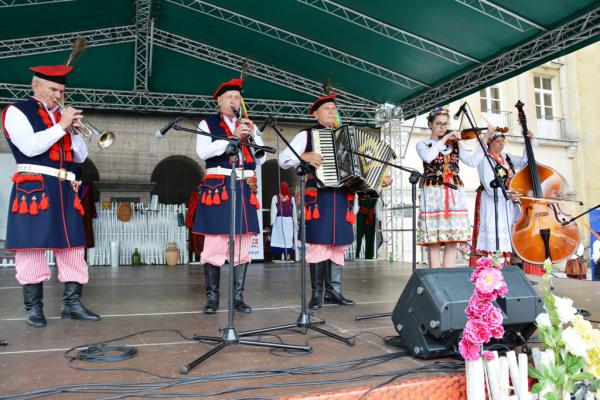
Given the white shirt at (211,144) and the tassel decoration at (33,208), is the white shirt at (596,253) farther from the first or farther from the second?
the tassel decoration at (33,208)

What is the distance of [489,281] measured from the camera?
1612 millimetres

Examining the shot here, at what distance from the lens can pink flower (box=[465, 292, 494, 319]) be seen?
1.64m

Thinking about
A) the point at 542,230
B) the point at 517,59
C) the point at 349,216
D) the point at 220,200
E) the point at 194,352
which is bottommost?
the point at 194,352

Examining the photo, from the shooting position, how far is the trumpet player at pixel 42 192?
299 cm

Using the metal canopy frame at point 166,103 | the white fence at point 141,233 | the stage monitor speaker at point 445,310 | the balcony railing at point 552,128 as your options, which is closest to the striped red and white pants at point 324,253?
the stage monitor speaker at point 445,310

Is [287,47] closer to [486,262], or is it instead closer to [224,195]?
[224,195]

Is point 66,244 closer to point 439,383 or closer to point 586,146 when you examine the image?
point 439,383

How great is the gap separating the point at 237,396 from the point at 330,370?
0.47 meters

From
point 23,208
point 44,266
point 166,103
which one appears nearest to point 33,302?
point 44,266

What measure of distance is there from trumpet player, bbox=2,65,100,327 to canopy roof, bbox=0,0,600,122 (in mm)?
4291

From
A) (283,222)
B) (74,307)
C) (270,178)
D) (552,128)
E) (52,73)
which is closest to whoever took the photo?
(52,73)

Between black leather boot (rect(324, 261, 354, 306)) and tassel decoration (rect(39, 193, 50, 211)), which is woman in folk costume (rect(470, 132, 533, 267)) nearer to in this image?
black leather boot (rect(324, 261, 354, 306))

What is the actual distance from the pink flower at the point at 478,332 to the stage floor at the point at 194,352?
407mm

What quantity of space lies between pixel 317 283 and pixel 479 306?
85.4 inches
